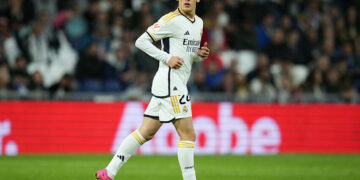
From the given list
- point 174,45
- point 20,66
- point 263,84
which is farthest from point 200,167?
point 20,66

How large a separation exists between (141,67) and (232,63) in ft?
7.56

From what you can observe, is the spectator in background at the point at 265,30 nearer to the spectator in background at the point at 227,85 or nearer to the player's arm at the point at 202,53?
the spectator in background at the point at 227,85

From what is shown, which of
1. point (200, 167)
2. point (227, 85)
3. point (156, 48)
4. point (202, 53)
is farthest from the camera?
point (227, 85)

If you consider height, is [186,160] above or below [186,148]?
below

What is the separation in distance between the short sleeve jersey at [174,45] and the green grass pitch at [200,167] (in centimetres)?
239

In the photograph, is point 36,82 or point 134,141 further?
point 36,82

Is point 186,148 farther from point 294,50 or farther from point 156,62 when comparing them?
point 294,50

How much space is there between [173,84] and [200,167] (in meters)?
4.17

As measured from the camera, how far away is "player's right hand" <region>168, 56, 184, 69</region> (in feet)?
23.4

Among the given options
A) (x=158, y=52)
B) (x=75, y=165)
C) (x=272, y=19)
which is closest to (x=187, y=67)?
(x=158, y=52)

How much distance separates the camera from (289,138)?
49.8ft

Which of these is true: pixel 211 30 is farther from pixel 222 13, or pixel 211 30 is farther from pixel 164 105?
pixel 164 105

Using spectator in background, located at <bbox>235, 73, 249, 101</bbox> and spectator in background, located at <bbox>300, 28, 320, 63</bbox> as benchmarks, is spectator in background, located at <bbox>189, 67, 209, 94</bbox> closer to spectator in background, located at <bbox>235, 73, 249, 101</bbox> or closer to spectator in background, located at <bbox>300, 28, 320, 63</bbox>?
spectator in background, located at <bbox>235, 73, 249, 101</bbox>

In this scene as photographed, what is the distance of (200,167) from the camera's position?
11.2 metres
